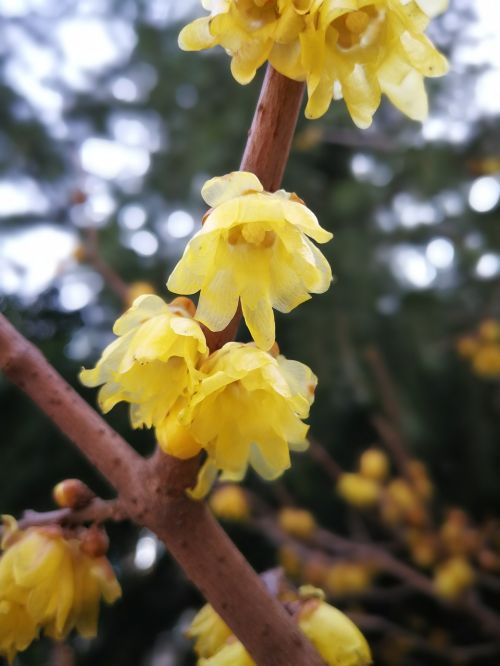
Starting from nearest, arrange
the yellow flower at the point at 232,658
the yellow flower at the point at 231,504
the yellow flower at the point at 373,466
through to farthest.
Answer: the yellow flower at the point at 232,658, the yellow flower at the point at 231,504, the yellow flower at the point at 373,466

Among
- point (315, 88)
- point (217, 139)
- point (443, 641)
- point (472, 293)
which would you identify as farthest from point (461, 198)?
point (315, 88)

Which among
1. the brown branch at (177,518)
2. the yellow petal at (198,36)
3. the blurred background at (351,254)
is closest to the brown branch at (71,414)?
the brown branch at (177,518)

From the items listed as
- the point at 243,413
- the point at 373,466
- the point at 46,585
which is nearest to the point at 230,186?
the point at 243,413

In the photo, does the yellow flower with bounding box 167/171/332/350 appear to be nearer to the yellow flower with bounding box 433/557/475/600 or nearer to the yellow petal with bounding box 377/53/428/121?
the yellow petal with bounding box 377/53/428/121

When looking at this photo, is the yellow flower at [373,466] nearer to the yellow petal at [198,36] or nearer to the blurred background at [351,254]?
the blurred background at [351,254]

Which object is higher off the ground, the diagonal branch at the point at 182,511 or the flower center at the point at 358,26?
the flower center at the point at 358,26
